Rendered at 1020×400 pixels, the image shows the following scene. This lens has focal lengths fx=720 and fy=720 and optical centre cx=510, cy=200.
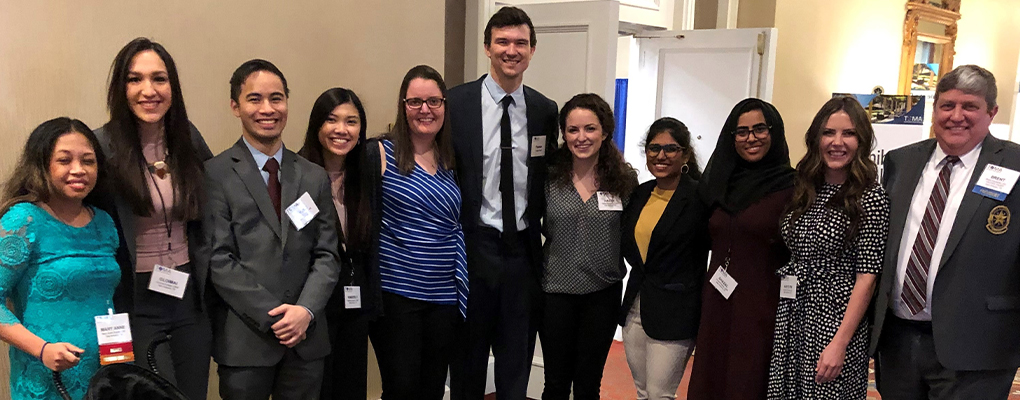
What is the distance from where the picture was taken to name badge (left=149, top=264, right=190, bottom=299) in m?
1.99

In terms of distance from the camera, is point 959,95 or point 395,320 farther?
point 395,320

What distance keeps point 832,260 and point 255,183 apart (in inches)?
70.9

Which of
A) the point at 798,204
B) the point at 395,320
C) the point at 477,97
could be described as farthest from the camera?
the point at 477,97

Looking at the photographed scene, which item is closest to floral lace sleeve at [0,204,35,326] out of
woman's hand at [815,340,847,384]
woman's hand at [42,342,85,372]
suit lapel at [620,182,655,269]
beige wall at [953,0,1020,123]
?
woman's hand at [42,342,85,372]

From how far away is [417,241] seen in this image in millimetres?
2475

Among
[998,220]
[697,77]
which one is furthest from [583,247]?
[697,77]

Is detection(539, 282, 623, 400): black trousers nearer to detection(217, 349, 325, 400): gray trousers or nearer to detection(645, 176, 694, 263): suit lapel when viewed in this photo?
detection(645, 176, 694, 263): suit lapel

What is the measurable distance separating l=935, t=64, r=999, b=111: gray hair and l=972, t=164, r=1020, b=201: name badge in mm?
194

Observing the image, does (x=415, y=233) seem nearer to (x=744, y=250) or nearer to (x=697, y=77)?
(x=744, y=250)

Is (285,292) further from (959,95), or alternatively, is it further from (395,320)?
(959,95)

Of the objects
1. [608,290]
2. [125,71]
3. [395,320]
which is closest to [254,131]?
[125,71]

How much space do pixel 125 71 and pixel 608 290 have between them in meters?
1.77

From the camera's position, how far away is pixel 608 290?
2.74 metres

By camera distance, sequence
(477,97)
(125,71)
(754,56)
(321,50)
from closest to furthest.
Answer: (125,71) < (477,97) < (321,50) < (754,56)
